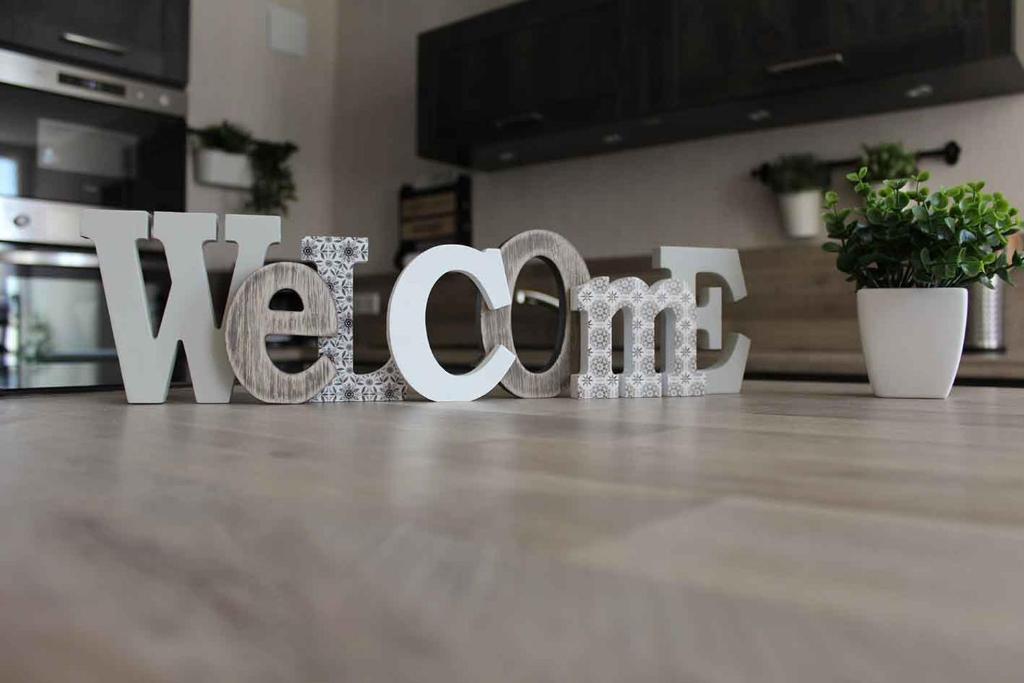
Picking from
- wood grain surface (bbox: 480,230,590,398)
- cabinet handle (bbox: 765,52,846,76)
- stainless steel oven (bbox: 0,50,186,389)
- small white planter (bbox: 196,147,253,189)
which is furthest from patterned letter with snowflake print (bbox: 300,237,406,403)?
small white planter (bbox: 196,147,253,189)

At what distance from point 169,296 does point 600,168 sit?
247cm

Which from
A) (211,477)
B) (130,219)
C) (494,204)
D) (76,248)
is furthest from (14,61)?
(211,477)

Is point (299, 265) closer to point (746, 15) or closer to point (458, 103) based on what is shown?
point (746, 15)

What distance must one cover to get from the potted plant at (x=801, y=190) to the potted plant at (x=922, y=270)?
1626mm

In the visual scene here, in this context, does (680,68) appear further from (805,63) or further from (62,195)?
(62,195)

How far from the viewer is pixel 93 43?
271 cm

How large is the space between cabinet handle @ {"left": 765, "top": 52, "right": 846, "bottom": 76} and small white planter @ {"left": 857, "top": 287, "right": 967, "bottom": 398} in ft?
4.55

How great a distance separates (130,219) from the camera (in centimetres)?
95

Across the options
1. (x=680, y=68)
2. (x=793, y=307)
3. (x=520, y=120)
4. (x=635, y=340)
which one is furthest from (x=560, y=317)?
(x=520, y=120)

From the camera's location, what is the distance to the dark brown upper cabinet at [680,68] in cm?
210

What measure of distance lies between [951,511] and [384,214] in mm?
3775

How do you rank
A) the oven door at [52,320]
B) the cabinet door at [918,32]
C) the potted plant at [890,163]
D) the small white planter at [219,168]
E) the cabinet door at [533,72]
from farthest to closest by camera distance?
1. the small white planter at [219,168]
2. the cabinet door at [533,72]
3. the oven door at [52,320]
4. the potted plant at [890,163]
5. the cabinet door at [918,32]

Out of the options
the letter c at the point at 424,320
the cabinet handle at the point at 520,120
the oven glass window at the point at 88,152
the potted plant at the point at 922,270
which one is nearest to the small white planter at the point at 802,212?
the cabinet handle at the point at 520,120

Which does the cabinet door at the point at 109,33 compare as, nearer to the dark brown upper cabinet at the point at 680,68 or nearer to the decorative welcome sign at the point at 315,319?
the dark brown upper cabinet at the point at 680,68
